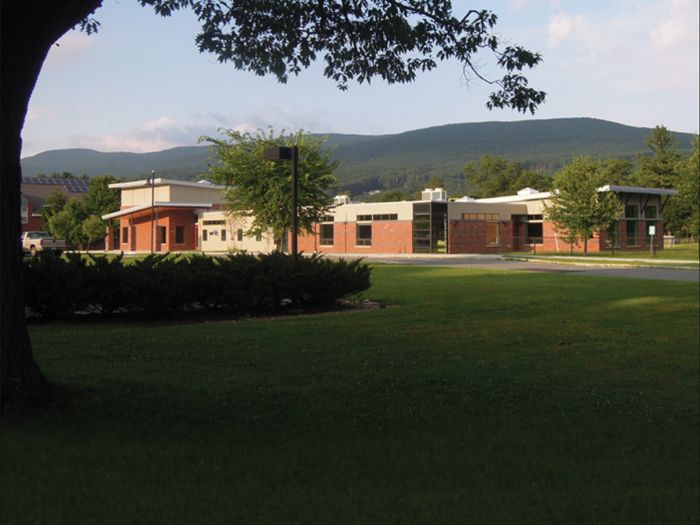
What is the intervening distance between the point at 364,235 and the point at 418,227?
5.57 metres

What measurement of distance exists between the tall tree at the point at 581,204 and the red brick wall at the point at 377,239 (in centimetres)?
1165

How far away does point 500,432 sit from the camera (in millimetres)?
5852

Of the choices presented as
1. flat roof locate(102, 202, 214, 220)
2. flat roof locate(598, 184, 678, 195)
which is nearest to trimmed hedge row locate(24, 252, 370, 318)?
flat roof locate(598, 184, 678, 195)

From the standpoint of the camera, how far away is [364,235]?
61562 mm

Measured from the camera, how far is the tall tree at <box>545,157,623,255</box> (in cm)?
5131

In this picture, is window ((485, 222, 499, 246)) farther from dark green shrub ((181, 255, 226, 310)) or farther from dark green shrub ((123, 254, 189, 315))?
dark green shrub ((123, 254, 189, 315))

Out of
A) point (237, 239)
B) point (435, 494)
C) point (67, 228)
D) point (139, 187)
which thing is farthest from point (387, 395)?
point (139, 187)

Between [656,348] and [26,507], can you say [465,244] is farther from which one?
[26,507]

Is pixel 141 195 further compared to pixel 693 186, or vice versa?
pixel 141 195

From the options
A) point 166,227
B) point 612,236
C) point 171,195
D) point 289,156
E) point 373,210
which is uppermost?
point 171,195

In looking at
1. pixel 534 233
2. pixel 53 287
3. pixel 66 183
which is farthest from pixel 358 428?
pixel 66 183

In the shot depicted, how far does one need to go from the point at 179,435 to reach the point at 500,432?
2563 mm

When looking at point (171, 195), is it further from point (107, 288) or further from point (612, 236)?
point (107, 288)

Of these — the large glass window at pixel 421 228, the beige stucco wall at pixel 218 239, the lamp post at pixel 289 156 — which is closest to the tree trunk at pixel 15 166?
the lamp post at pixel 289 156
